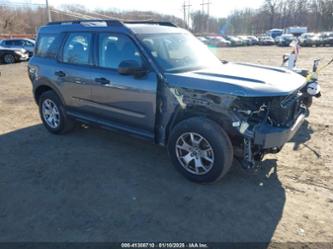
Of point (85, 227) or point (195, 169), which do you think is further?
point (195, 169)

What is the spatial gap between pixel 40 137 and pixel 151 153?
2.24 m

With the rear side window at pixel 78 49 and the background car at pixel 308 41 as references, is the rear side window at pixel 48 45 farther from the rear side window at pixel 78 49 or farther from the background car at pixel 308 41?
the background car at pixel 308 41

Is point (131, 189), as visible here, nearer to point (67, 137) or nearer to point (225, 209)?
point (225, 209)

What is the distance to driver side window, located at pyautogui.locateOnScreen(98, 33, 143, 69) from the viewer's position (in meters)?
4.46

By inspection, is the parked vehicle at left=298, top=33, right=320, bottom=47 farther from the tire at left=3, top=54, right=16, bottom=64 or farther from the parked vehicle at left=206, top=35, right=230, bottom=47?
the tire at left=3, top=54, right=16, bottom=64

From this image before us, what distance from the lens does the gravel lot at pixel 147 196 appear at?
3217mm

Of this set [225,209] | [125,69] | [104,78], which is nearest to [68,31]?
[104,78]

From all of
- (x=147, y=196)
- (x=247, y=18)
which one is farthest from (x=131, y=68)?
(x=247, y=18)

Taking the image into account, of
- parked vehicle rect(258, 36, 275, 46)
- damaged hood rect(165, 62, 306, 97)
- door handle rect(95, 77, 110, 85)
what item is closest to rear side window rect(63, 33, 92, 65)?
door handle rect(95, 77, 110, 85)

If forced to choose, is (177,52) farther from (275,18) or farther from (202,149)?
(275,18)

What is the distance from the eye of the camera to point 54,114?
19.6 feet

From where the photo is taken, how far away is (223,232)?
126 inches

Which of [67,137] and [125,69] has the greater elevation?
[125,69]

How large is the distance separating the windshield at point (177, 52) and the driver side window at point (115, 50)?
0.63 feet
